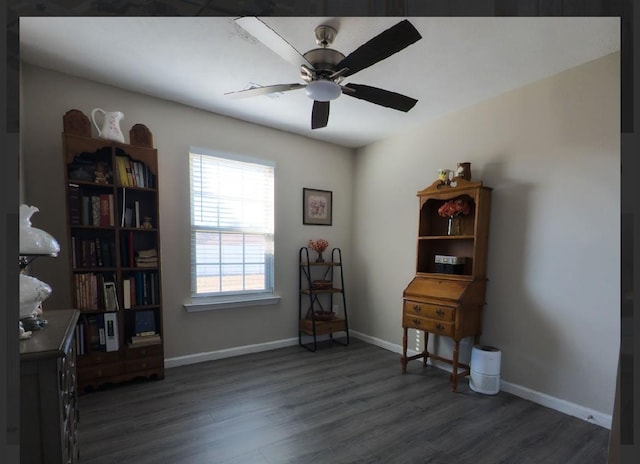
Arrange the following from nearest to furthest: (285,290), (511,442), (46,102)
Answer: (511,442) → (46,102) → (285,290)

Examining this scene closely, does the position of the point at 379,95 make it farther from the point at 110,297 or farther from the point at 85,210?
the point at 110,297

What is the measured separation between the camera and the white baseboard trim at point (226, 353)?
9.57 ft

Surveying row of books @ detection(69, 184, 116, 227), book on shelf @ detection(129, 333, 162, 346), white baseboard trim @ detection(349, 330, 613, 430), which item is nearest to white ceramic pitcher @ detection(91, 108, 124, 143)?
row of books @ detection(69, 184, 116, 227)

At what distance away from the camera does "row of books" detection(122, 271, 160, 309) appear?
253 centimetres

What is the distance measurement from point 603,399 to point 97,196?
13.3 ft

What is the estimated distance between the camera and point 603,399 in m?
2.04

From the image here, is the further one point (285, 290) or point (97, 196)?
point (285, 290)

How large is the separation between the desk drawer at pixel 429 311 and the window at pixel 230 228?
5.20 feet

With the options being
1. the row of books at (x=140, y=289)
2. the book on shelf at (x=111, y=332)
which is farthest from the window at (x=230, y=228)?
the book on shelf at (x=111, y=332)

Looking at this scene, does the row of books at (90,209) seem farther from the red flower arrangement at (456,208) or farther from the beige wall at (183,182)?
the red flower arrangement at (456,208)

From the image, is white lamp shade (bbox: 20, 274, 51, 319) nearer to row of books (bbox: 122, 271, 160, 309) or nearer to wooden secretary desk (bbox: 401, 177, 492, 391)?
row of books (bbox: 122, 271, 160, 309)

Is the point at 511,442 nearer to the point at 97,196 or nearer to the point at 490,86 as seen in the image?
the point at 490,86

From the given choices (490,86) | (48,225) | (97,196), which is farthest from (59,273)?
(490,86)

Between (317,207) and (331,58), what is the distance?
2.23m
